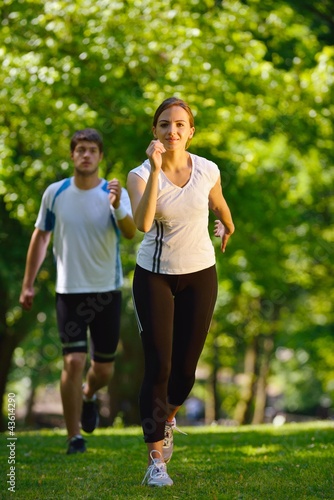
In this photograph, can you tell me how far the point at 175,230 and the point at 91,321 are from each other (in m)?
2.20

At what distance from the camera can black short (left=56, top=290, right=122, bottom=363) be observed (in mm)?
6785

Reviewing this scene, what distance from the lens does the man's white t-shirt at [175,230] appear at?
4922 millimetres

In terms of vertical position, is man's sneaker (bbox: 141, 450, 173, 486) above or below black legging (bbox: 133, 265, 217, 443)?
below

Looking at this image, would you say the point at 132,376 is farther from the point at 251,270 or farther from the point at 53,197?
the point at 53,197

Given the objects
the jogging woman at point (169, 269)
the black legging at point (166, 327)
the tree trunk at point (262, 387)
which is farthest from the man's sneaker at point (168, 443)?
the tree trunk at point (262, 387)

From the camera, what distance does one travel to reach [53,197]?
6.98 m

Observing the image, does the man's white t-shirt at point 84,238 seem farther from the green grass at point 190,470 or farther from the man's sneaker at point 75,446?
the green grass at point 190,470

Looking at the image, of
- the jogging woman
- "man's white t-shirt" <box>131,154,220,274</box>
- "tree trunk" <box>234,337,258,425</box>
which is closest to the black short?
the jogging woman

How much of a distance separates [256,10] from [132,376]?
13.7m

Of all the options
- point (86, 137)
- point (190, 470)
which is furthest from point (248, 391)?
point (190, 470)

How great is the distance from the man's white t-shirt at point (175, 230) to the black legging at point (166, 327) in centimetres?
7

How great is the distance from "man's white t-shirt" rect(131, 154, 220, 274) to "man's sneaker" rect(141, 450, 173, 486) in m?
1.07

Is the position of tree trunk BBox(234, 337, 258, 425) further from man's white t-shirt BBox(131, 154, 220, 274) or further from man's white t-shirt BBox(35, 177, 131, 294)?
man's white t-shirt BBox(131, 154, 220, 274)

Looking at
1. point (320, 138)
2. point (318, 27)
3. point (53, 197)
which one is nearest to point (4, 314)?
point (320, 138)
